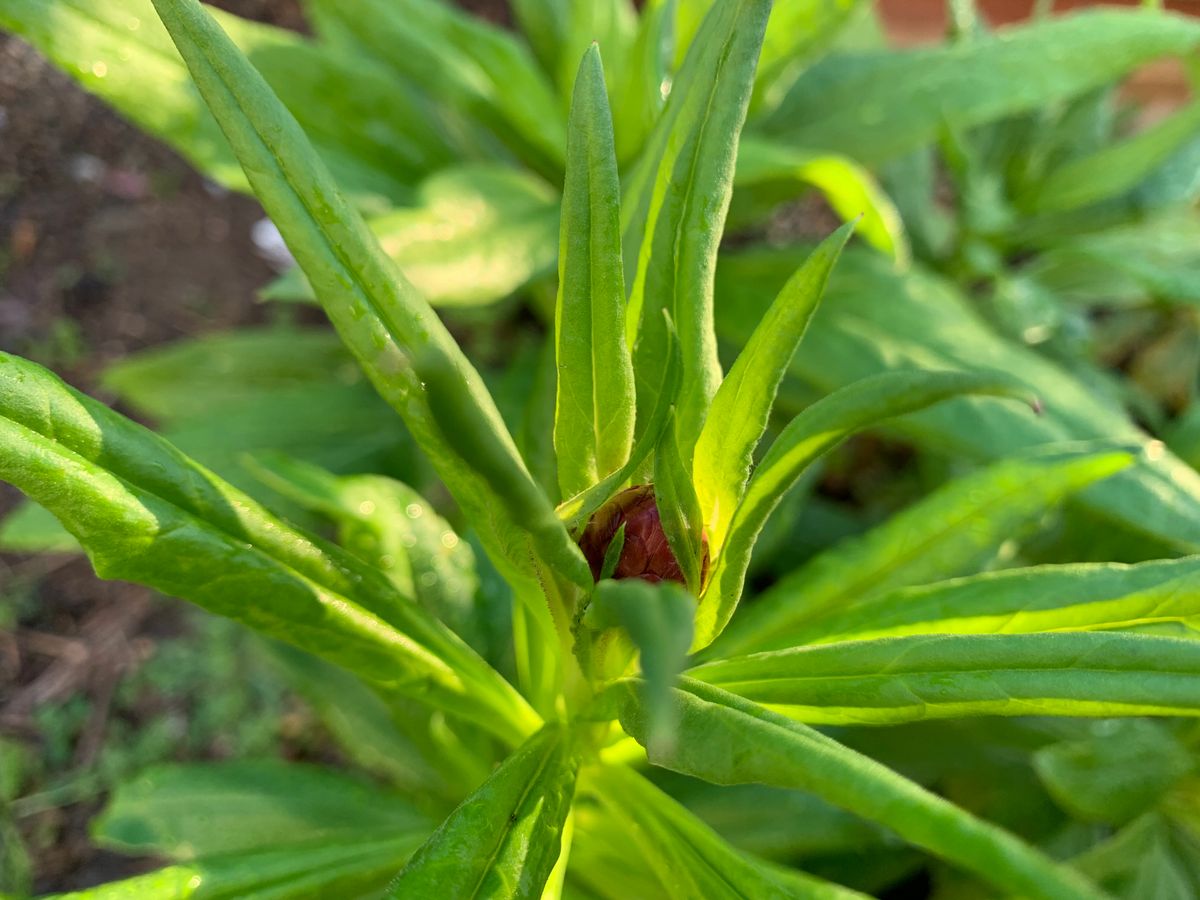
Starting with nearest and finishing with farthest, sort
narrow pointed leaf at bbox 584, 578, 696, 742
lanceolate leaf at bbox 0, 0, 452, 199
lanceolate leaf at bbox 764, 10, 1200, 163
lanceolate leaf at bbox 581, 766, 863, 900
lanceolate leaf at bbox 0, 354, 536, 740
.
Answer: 1. narrow pointed leaf at bbox 584, 578, 696, 742
2. lanceolate leaf at bbox 0, 354, 536, 740
3. lanceolate leaf at bbox 581, 766, 863, 900
4. lanceolate leaf at bbox 0, 0, 452, 199
5. lanceolate leaf at bbox 764, 10, 1200, 163

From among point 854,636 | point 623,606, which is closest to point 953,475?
point 854,636

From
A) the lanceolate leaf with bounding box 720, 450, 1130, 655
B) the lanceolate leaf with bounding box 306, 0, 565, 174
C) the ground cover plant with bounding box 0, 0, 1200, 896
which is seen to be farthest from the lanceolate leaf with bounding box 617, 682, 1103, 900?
the lanceolate leaf with bounding box 306, 0, 565, 174

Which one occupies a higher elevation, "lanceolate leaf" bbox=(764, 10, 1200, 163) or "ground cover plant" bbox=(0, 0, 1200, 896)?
"lanceolate leaf" bbox=(764, 10, 1200, 163)

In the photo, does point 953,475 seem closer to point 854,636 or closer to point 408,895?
point 854,636

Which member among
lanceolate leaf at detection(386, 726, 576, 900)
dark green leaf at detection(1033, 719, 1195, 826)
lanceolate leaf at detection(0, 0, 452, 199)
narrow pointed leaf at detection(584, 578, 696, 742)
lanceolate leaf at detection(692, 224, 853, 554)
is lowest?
dark green leaf at detection(1033, 719, 1195, 826)

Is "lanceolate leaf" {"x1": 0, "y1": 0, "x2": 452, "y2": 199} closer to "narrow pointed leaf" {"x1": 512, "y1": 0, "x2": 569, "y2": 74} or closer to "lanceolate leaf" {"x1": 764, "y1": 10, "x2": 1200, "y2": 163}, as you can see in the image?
"narrow pointed leaf" {"x1": 512, "y1": 0, "x2": 569, "y2": 74}

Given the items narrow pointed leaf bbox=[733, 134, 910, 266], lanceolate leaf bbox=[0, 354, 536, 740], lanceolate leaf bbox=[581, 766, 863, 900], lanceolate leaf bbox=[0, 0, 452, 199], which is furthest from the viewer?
narrow pointed leaf bbox=[733, 134, 910, 266]

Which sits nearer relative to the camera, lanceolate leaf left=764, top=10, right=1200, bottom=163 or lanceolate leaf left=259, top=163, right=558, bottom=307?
lanceolate leaf left=259, top=163, right=558, bottom=307
